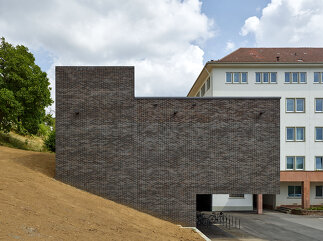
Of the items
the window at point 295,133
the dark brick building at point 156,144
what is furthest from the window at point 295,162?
the dark brick building at point 156,144

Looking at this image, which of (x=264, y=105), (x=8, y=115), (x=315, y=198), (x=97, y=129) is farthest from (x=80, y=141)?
(x=315, y=198)

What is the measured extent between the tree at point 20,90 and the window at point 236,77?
17.6m

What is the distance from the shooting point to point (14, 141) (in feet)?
95.8

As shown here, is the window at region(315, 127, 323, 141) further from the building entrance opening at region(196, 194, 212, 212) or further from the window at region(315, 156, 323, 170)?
the building entrance opening at region(196, 194, 212, 212)

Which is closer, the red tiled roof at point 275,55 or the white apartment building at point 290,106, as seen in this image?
the white apartment building at point 290,106

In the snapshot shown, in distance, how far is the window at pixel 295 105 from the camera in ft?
89.9

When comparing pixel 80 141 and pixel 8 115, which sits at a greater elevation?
pixel 8 115

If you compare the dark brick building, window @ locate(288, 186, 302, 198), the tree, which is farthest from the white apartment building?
the tree

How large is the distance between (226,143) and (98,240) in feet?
28.7

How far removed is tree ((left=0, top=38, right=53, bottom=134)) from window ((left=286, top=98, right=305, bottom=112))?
76.7 feet

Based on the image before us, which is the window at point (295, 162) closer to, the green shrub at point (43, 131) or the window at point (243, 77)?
A: the window at point (243, 77)

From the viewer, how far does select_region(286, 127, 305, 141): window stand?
27203mm

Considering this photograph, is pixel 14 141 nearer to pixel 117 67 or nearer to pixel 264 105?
pixel 117 67

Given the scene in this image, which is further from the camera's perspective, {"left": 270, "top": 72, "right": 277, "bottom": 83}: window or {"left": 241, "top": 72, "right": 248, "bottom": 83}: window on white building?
{"left": 270, "top": 72, "right": 277, "bottom": 83}: window
